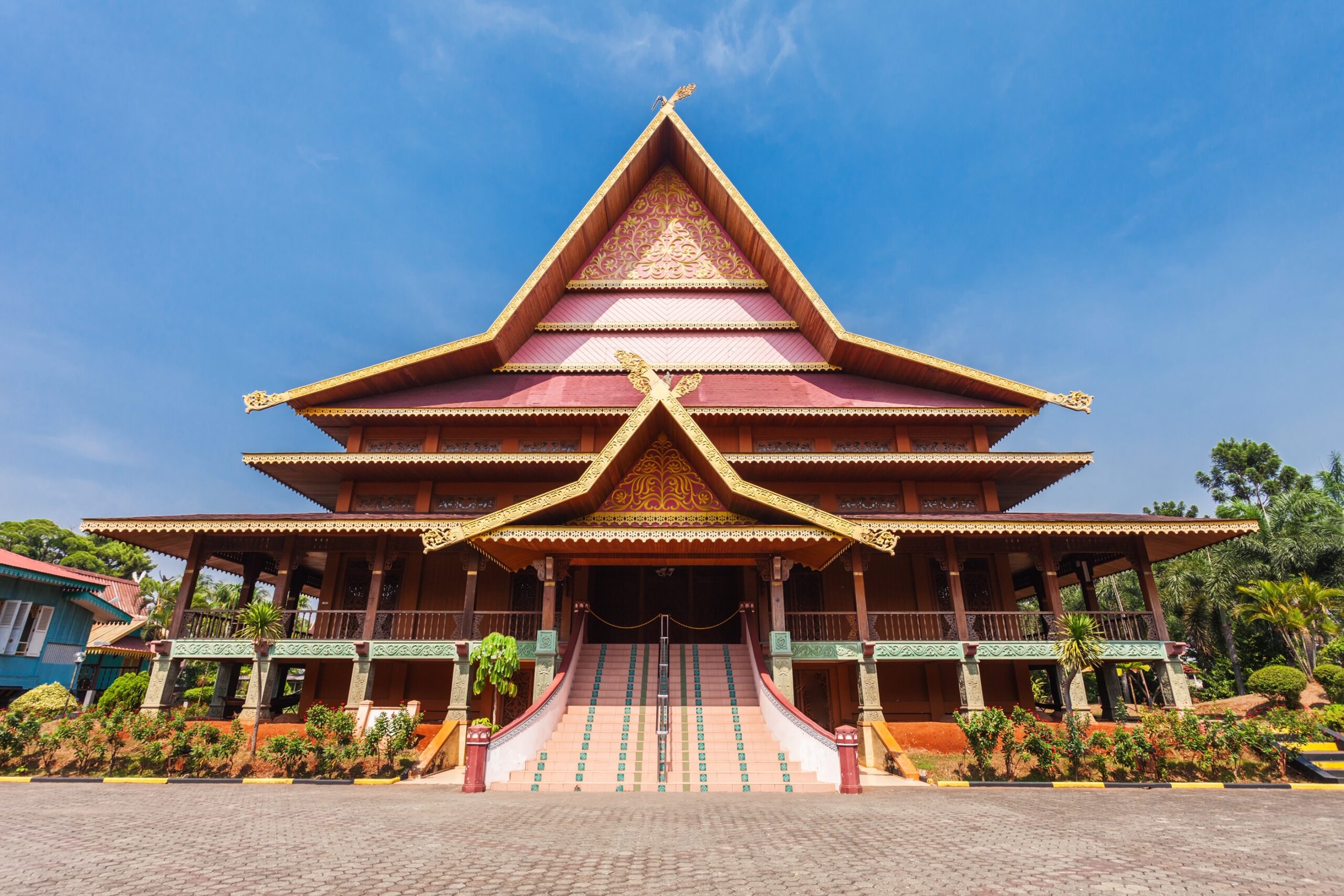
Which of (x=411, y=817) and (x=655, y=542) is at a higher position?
(x=655, y=542)

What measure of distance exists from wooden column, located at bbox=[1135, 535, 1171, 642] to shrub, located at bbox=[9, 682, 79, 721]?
77.4 feet

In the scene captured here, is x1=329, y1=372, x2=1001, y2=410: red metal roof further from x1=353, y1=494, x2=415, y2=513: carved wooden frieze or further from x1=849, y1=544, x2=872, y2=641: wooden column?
x1=849, y1=544, x2=872, y2=641: wooden column

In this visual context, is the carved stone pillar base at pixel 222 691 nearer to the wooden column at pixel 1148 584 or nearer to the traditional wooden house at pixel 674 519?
the traditional wooden house at pixel 674 519

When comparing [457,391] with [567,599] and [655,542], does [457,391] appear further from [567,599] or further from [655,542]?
[655,542]

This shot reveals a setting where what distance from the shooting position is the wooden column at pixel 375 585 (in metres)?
14.4

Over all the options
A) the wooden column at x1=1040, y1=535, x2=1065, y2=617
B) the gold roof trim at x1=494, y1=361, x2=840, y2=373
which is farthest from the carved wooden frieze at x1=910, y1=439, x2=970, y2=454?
the wooden column at x1=1040, y1=535, x2=1065, y2=617

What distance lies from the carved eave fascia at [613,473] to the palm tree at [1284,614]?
79.1ft

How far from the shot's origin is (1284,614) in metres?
25.1

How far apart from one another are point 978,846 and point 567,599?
389 inches

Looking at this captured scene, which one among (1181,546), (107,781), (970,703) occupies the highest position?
(1181,546)

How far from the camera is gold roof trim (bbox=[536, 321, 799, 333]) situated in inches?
731

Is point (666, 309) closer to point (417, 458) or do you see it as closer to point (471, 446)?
point (471, 446)

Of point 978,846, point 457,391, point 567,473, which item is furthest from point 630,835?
point 457,391

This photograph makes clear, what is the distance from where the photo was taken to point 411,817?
6.87m
